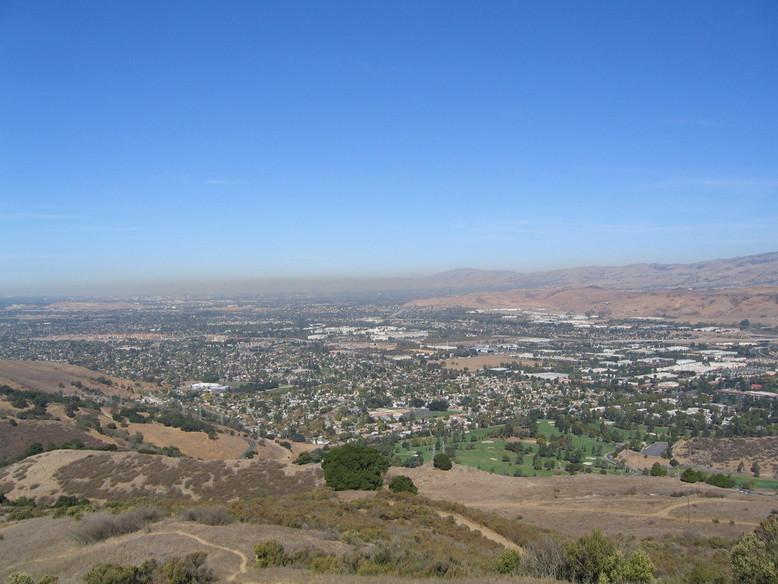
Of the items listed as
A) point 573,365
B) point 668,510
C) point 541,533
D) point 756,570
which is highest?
point 756,570

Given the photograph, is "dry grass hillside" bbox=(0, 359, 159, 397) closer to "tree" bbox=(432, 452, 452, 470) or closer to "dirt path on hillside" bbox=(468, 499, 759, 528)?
"tree" bbox=(432, 452, 452, 470)

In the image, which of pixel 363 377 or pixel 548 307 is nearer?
pixel 363 377

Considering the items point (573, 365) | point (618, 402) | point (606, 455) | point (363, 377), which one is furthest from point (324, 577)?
point (573, 365)

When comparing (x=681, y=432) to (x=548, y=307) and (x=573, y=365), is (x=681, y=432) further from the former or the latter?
(x=548, y=307)

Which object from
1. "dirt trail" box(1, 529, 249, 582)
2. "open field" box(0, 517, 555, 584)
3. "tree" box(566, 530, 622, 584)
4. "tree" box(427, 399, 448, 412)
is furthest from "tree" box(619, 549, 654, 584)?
"tree" box(427, 399, 448, 412)

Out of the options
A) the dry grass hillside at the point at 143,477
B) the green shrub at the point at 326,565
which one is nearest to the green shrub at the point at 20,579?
the green shrub at the point at 326,565

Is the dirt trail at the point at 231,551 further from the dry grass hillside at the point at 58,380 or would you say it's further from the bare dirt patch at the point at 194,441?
the dry grass hillside at the point at 58,380

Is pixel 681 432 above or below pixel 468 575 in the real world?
below
